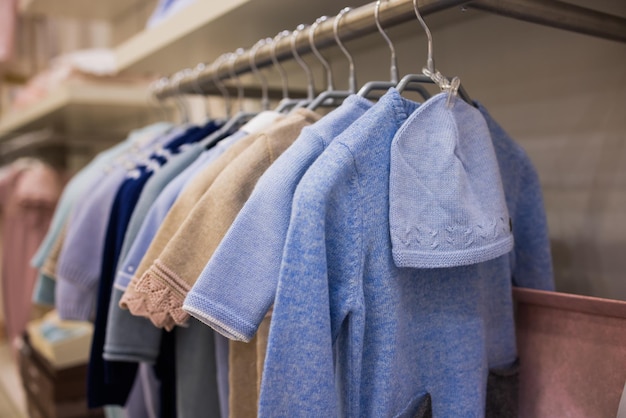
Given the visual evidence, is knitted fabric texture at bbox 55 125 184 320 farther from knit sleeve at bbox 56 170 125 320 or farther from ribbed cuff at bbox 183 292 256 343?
ribbed cuff at bbox 183 292 256 343

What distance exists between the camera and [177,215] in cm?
70

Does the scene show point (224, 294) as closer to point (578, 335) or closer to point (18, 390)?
point (578, 335)

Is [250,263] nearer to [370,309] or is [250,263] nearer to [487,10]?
[370,309]

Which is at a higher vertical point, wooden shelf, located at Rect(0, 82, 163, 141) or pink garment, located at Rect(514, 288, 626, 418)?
wooden shelf, located at Rect(0, 82, 163, 141)

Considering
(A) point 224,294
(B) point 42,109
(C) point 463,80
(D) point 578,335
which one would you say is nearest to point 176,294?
(A) point 224,294

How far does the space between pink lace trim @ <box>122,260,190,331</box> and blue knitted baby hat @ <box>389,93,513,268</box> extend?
0.81 ft

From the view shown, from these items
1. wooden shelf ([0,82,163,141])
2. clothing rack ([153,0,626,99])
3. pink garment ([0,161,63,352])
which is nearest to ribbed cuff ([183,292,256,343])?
clothing rack ([153,0,626,99])

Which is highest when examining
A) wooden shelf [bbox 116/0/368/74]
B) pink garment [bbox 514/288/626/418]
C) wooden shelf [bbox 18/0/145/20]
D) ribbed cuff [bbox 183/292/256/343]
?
wooden shelf [bbox 18/0/145/20]

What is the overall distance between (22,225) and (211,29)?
4.49 feet

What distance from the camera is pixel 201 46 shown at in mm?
1117

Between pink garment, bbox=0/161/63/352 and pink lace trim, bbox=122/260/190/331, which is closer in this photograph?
pink lace trim, bbox=122/260/190/331

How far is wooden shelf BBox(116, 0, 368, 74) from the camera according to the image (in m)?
0.85

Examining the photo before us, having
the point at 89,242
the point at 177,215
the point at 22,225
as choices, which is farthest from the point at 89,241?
the point at 22,225

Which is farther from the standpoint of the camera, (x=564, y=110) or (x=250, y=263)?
(x=564, y=110)
